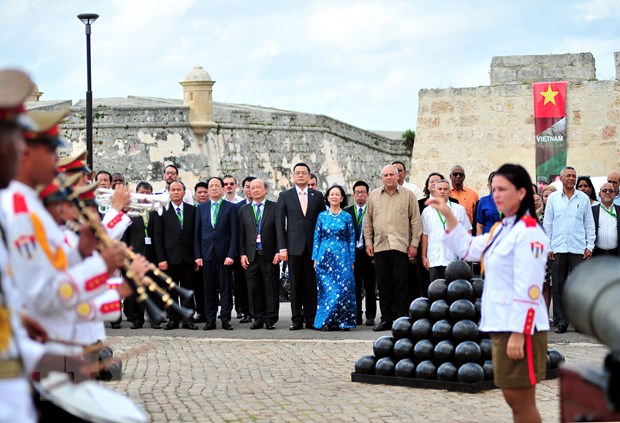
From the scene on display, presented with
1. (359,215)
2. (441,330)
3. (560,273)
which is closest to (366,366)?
(441,330)

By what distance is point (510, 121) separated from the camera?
26.5 metres

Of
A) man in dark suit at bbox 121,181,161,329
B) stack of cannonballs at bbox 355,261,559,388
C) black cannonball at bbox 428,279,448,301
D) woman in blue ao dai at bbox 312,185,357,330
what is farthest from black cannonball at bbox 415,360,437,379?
man in dark suit at bbox 121,181,161,329

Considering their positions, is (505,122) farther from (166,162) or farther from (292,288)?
(166,162)

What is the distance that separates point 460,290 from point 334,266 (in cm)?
583

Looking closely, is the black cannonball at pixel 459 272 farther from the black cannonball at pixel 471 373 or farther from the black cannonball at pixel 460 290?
the black cannonball at pixel 471 373

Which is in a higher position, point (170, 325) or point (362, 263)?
point (362, 263)

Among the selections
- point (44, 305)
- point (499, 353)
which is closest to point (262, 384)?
point (499, 353)

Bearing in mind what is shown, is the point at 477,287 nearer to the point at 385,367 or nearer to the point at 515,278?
the point at 385,367

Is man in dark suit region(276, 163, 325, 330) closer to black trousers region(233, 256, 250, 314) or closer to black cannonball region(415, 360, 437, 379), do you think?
black trousers region(233, 256, 250, 314)

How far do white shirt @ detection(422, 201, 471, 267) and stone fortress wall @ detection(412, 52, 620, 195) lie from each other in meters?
9.29

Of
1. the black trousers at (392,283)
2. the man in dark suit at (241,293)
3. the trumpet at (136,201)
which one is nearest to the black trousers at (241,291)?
the man in dark suit at (241,293)

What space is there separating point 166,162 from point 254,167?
12.1 feet

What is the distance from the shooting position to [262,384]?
12062 mm

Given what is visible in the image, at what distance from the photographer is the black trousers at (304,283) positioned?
18.1 meters
